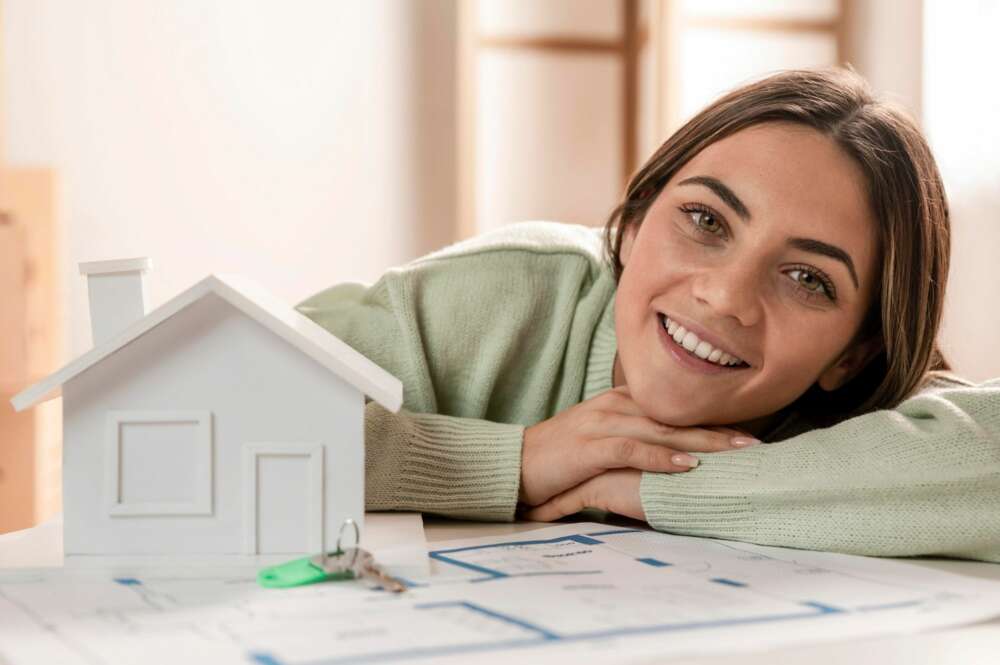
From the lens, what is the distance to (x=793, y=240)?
1.03 metres

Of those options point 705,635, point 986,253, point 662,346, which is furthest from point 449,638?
point 986,253

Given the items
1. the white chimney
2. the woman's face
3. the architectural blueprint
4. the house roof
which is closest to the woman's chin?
the woman's face

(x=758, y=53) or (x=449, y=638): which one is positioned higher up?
(x=758, y=53)

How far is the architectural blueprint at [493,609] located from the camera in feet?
1.95

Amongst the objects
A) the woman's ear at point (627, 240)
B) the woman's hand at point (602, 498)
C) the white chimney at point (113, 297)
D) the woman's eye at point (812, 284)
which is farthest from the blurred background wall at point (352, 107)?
the white chimney at point (113, 297)

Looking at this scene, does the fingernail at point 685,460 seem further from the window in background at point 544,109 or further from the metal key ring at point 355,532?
the window in background at point 544,109

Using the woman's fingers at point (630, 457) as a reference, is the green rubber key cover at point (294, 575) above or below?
below

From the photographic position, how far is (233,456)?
80cm

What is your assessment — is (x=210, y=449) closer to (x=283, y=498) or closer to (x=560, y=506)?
(x=283, y=498)

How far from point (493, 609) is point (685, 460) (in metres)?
0.40

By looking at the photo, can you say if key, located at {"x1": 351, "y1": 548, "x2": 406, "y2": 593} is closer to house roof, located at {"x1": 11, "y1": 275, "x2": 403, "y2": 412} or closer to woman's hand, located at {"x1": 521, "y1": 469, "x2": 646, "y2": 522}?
house roof, located at {"x1": 11, "y1": 275, "x2": 403, "y2": 412}

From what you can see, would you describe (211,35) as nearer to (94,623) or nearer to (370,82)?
(370,82)

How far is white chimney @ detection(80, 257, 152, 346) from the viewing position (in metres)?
0.81

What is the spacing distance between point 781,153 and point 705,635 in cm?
58
